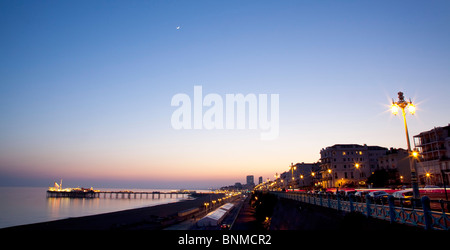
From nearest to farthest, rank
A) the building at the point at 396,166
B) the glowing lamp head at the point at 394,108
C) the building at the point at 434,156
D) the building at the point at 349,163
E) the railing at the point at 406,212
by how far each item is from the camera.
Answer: the railing at the point at 406,212 → the glowing lamp head at the point at 394,108 → the building at the point at 434,156 → the building at the point at 396,166 → the building at the point at 349,163

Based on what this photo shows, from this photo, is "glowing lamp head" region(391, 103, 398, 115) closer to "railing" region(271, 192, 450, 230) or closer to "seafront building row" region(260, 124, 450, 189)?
"railing" region(271, 192, 450, 230)

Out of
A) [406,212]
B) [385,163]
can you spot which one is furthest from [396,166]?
[406,212]

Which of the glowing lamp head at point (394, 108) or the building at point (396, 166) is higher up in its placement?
the glowing lamp head at point (394, 108)

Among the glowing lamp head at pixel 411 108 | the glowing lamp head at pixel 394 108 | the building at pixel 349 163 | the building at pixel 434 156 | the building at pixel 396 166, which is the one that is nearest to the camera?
the glowing lamp head at pixel 411 108

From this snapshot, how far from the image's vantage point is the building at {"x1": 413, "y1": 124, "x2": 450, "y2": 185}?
59.5 m

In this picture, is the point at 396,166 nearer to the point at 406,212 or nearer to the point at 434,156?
the point at 434,156

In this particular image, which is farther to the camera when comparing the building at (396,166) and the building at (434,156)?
the building at (396,166)

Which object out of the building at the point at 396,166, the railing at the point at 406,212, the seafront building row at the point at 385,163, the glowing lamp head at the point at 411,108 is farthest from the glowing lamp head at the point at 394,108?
the building at the point at 396,166

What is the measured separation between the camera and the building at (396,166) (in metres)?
77.1

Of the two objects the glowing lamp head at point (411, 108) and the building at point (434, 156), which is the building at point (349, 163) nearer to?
the building at point (434, 156)
